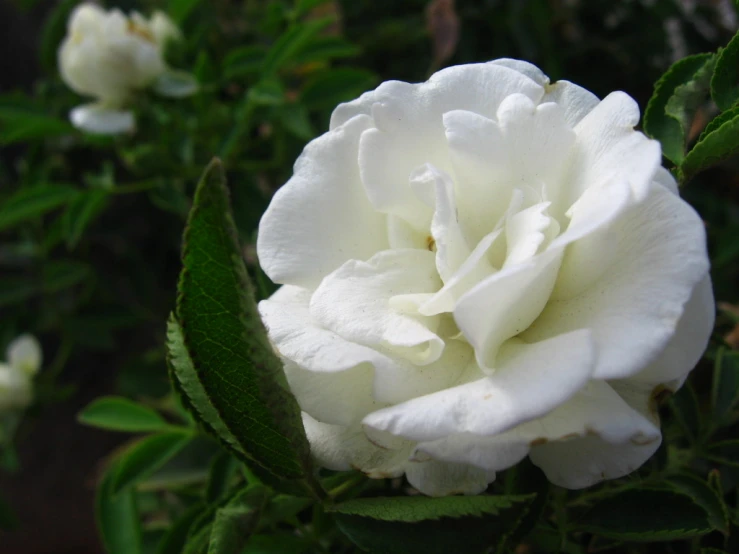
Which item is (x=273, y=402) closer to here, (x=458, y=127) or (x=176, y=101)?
(x=458, y=127)

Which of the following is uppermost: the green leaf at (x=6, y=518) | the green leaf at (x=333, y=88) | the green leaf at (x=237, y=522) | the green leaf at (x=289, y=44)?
the green leaf at (x=289, y=44)

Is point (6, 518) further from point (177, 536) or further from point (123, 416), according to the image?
point (177, 536)

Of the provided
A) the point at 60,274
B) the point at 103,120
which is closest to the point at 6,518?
the point at 60,274

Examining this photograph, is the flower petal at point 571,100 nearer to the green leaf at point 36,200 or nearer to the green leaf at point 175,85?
the green leaf at point 175,85

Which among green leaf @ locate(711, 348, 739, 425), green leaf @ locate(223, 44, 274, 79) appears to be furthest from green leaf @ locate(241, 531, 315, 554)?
green leaf @ locate(223, 44, 274, 79)

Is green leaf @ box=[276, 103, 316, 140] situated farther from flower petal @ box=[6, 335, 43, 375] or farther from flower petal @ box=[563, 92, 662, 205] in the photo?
Result: flower petal @ box=[6, 335, 43, 375]

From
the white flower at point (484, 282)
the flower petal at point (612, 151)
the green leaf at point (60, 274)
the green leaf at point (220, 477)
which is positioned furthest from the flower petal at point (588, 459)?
the green leaf at point (60, 274)

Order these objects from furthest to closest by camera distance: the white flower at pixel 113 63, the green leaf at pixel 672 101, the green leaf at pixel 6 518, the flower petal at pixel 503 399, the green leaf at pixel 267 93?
1. the green leaf at pixel 6 518
2. the white flower at pixel 113 63
3. the green leaf at pixel 267 93
4. the green leaf at pixel 672 101
5. the flower petal at pixel 503 399
